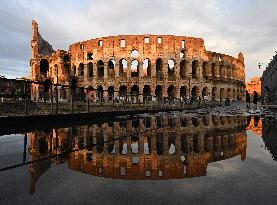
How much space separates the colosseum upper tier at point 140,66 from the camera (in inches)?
1512

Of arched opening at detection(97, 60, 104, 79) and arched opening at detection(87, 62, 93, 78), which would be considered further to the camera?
arched opening at detection(87, 62, 93, 78)

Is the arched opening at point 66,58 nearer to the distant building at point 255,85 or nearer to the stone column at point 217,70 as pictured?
the stone column at point 217,70

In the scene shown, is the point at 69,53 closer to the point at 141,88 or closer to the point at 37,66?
the point at 37,66

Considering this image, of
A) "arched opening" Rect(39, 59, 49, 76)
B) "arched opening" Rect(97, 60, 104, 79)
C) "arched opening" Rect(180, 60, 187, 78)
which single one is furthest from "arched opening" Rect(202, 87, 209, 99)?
"arched opening" Rect(39, 59, 49, 76)

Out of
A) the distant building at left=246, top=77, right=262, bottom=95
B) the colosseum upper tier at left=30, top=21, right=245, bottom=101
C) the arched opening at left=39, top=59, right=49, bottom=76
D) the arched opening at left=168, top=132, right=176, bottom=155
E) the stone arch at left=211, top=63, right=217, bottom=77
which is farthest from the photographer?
the distant building at left=246, top=77, right=262, bottom=95

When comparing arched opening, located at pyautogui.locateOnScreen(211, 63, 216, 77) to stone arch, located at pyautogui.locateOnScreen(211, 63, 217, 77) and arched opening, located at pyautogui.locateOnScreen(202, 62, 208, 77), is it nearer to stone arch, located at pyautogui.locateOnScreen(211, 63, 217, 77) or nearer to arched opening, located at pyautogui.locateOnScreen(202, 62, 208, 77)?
stone arch, located at pyautogui.locateOnScreen(211, 63, 217, 77)

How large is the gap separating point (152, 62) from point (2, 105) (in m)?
31.0

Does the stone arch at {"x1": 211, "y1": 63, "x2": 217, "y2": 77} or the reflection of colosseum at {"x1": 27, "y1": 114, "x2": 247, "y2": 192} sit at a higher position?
the stone arch at {"x1": 211, "y1": 63, "x2": 217, "y2": 77}

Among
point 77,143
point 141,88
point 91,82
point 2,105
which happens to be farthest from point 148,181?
point 91,82

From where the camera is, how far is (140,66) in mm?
38438

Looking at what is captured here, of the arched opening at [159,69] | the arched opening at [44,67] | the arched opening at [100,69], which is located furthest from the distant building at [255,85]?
the arched opening at [44,67]

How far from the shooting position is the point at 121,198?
1857 mm

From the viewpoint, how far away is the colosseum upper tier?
38.4 metres

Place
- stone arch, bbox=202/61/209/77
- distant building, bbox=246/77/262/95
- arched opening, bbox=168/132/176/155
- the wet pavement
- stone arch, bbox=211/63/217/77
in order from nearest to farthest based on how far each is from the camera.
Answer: the wet pavement, arched opening, bbox=168/132/176/155, stone arch, bbox=202/61/209/77, stone arch, bbox=211/63/217/77, distant building, bbox=246/77/262/95
